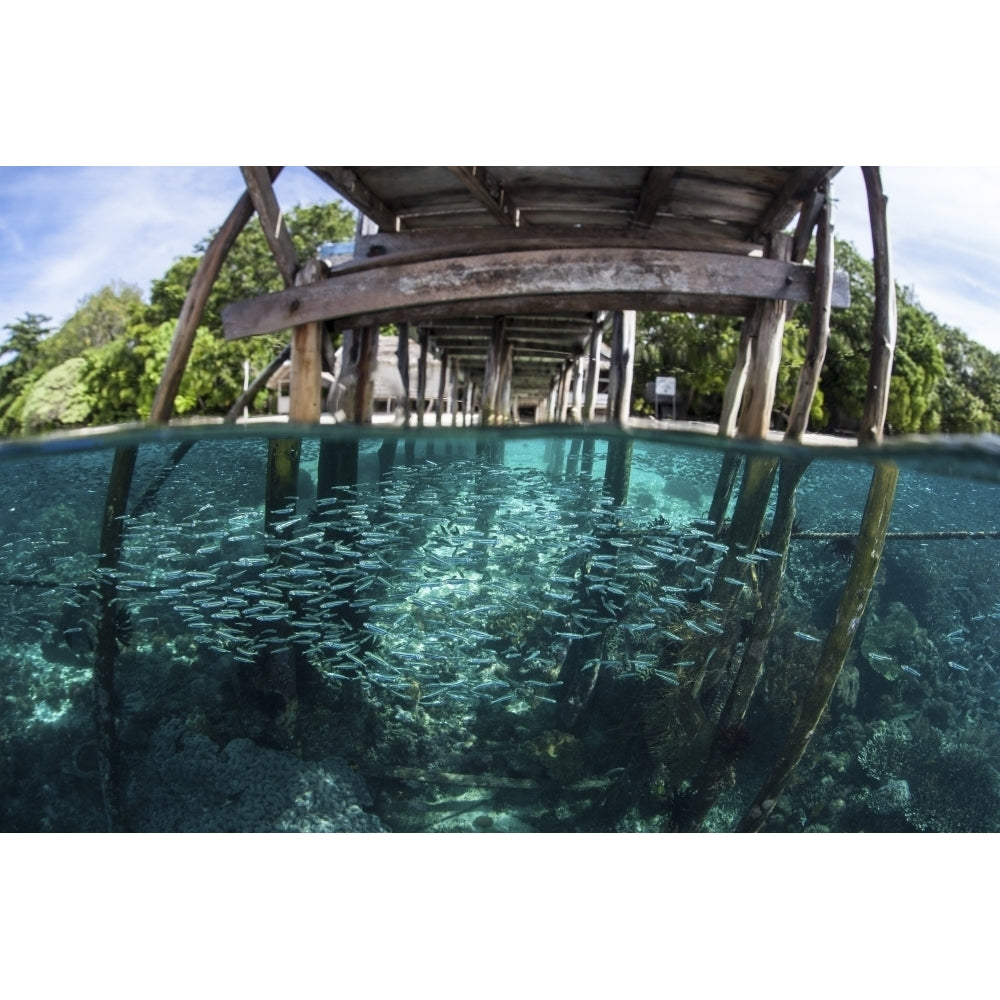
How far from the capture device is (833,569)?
4.22 meters

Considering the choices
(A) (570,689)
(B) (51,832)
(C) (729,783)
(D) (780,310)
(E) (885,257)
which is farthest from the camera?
(D) (780,310)

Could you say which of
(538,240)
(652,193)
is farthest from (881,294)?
(538,240)

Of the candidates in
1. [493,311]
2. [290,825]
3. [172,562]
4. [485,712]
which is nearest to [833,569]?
[485,712]

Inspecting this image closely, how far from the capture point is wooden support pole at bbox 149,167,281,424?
473 centimetres

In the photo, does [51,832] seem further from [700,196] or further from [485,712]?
[700,196]

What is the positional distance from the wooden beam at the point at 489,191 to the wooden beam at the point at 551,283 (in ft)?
1.31

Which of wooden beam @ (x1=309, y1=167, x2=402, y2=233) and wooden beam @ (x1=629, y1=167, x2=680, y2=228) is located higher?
wooden beam @ (x1=629, y1=167, x2=680, y2=228)

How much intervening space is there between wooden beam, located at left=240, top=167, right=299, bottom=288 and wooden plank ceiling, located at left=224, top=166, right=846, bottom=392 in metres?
0.27

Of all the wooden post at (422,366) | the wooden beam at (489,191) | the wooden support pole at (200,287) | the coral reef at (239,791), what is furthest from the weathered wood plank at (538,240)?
the wooden post at (422,366)

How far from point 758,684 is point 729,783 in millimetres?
593

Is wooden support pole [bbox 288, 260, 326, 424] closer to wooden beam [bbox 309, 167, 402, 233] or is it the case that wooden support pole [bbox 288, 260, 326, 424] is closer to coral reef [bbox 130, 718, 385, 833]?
wooden beam [bbox 309, 167, 402, 233]

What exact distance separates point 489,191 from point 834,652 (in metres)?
3.23

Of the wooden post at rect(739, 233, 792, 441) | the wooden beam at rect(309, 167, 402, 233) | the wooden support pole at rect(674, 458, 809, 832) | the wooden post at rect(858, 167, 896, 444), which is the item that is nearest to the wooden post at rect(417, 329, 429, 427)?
the wooden beam at rect(309, 167, 402, 233)

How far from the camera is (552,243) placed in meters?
4.24
